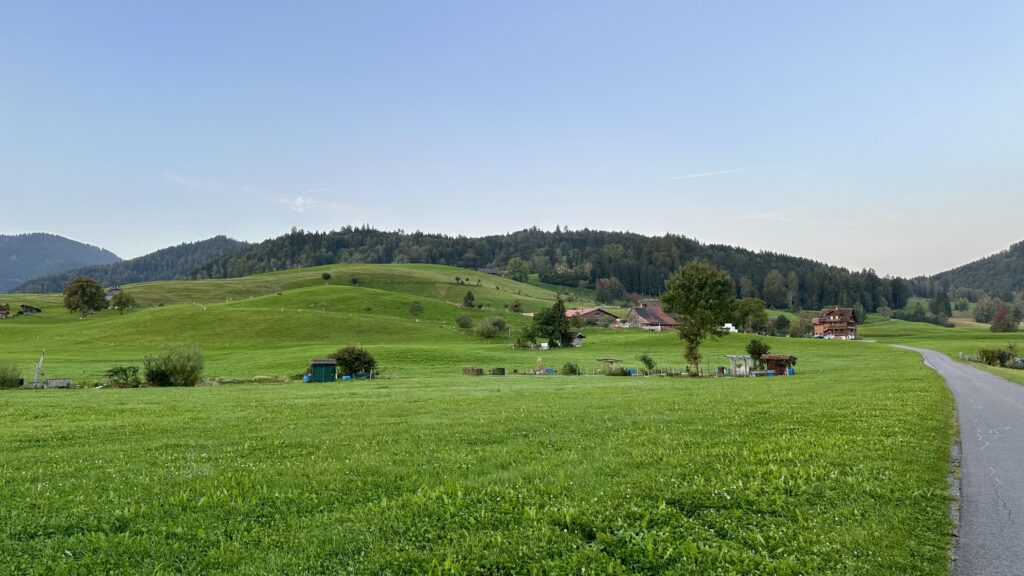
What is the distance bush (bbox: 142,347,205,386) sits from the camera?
46.0m

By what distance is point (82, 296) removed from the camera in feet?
458

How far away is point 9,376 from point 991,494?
5715 cm

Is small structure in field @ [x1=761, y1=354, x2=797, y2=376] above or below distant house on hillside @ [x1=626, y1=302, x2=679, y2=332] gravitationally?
below

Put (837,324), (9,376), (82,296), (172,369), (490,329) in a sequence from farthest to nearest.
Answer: (837,324) < (82,296) < (490,329) < (172,369) < (9,376)

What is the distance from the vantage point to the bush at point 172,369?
4597 cm

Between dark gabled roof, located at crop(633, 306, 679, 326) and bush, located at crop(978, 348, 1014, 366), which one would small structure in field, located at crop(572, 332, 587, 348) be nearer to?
bush, located at crop(978, 348, 1014, 366)

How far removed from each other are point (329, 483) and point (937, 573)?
9.78 meters

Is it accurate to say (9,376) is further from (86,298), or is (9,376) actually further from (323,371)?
(86,298)

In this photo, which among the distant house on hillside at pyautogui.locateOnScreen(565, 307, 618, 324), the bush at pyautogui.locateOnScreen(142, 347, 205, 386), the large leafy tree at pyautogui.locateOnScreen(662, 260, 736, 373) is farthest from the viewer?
the distant house on hillside at pyautogui.locateOnScreen(565, 307, 618, 324)

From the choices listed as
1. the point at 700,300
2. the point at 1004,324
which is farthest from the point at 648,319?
the point at 700,300

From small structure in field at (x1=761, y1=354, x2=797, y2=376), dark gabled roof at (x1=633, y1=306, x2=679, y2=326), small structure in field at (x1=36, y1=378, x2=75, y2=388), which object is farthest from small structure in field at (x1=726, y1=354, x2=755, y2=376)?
dark gabled roof at (x1=633, y1=306, x2=679, y2=326)

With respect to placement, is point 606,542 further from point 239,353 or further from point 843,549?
point 239,353

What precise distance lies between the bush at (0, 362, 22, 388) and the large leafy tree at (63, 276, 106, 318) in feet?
380

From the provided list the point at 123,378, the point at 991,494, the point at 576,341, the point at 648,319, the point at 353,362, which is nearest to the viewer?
the point at 991,494
